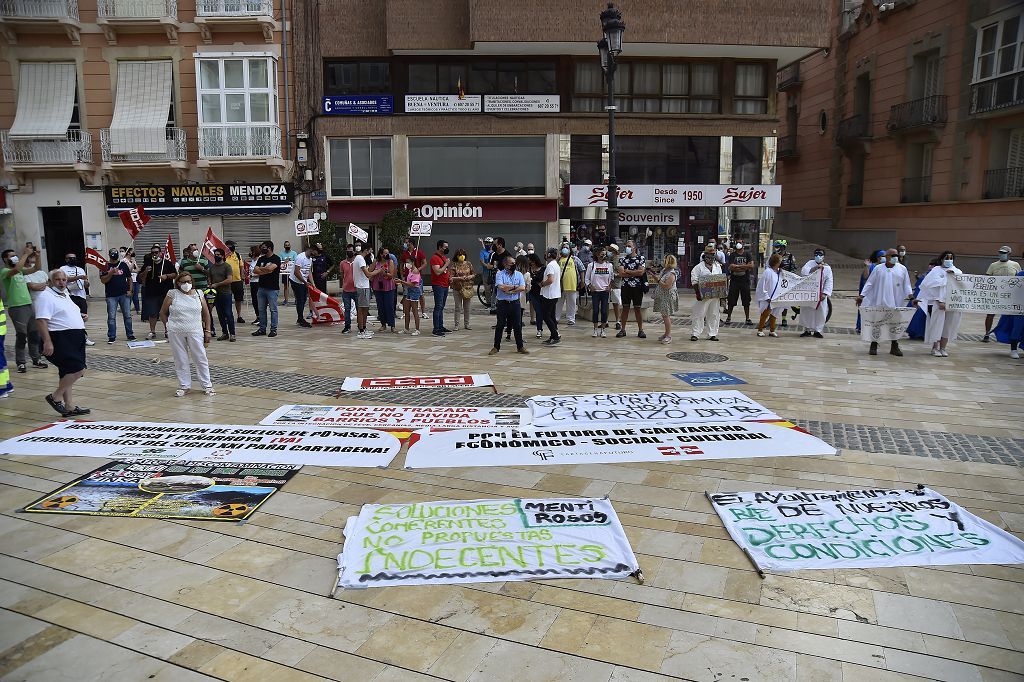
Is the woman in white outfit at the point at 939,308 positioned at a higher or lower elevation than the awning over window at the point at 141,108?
lower

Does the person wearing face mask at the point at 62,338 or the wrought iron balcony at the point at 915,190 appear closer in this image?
the person wearing face mask at the point at 62,338

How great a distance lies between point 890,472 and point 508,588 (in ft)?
12.8

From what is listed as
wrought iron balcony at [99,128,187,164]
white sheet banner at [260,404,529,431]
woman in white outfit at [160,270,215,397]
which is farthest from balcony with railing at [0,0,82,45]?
white sheet banner at [260,404,529,431]

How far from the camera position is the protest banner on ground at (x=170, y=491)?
5.51 meters

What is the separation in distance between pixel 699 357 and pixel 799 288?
3683 millimetres

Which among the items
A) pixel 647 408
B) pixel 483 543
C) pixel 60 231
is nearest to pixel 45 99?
pixel 60 231

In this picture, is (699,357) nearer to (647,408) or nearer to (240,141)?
(647,408)

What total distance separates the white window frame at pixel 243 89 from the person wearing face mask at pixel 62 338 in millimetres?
19671

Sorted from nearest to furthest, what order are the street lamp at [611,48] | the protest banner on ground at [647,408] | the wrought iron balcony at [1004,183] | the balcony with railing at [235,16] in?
the protest banner on ground at [647,408]
the street lamp at [611,48]
the wrought iron balcony at [1004,183]
the balcony with railing at [235,16]

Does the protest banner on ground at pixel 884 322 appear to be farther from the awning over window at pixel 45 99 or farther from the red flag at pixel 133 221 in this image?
the awning over window at pixel 45 99

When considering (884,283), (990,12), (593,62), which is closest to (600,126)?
(593,62)

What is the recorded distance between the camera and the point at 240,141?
26281 mm

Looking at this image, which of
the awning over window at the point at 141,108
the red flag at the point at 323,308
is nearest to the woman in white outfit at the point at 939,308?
the red flag at the point at 323,308

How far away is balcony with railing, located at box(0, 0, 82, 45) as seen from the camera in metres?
25.3
